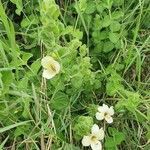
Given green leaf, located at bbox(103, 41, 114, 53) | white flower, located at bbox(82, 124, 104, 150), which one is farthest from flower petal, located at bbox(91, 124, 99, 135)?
green leaf, located at bbox(103, 41, 114, 53)

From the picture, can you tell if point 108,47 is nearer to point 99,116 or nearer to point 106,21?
point 106,21

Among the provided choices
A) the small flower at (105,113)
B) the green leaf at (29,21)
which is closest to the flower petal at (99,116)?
the small flower at (105,113)

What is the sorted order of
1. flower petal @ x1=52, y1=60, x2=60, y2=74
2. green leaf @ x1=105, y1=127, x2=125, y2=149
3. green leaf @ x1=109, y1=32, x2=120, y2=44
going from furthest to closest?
green leaf @ x1=109, y1=32, x2=120, y2=44 < green leaf @ x1=105, y1=127, x2=125, y2=149 < flower petal @ x1=52, y1=60, x2=60, y2=74

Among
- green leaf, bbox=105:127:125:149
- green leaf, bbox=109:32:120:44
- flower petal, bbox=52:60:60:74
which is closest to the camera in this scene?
flower petal, bbox=52:60:60:74

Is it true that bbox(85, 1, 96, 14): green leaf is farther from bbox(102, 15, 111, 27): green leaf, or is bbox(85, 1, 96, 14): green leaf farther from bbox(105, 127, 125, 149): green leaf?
bbox(105, 127, 125, 149): green leaf

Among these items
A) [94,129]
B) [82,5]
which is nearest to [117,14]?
[82,5]

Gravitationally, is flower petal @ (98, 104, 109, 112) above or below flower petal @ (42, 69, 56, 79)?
below

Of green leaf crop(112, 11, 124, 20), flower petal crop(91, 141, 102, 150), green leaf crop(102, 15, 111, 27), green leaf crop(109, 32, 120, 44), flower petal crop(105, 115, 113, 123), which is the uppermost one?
green leaf crop(112, 11, 124, 20)

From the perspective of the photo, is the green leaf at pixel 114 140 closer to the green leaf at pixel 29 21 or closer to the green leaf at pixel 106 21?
the green leaf at pixel 106 21
